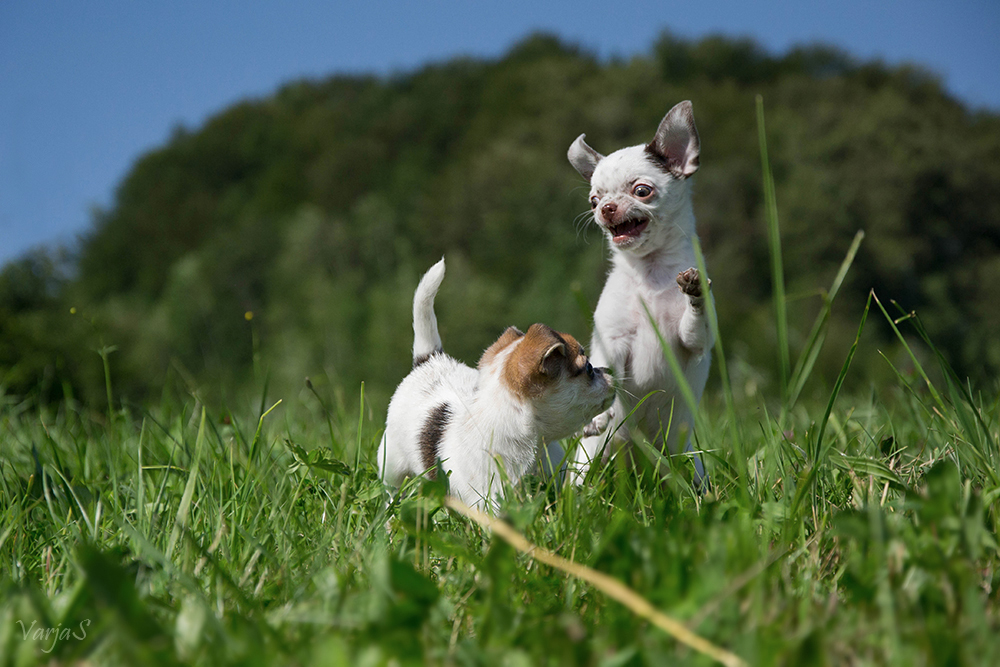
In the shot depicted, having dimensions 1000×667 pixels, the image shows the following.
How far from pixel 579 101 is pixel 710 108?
21.1 ft

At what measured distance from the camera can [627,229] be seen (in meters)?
3.15

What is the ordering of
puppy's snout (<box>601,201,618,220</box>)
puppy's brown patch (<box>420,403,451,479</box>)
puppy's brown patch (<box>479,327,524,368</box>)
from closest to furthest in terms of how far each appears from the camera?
1. puppy's brown patch (<box>420,403,451,479</box>)
2. puppy's brown patch (<box>479,327,524,368</box>)
3. puppy's snout (<box>601,201,618,220</box>)

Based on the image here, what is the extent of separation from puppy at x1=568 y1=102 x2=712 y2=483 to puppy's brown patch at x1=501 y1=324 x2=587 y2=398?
1.60 feet

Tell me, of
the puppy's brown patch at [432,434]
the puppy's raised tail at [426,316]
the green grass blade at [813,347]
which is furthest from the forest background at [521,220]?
the green grass blade at [813,347]

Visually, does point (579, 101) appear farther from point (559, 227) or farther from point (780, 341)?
point (780, 341)

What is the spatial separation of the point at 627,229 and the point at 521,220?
24.7 meters

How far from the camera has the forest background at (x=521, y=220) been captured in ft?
69.1

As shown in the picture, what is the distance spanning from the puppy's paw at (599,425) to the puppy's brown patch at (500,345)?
0.50 m

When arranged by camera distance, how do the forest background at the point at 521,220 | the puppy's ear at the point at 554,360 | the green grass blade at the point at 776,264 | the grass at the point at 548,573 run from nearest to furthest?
1. the grass at the point at 548,573
2. the green grass blade at the point at 776,264
3. the puppy's ear at the point at 554,360
4. the forest background at the point at 521,220

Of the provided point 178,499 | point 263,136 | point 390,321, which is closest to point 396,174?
point 263,136

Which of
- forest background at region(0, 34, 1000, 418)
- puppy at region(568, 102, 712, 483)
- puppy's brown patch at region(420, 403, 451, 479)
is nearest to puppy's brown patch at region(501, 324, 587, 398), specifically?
puppy's brown patch at region(420, 403, 451, 479)

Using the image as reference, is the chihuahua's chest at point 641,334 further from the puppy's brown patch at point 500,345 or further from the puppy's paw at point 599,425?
the puppy's brown patch at point 500,345

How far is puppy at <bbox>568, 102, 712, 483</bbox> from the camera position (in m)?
3.08
